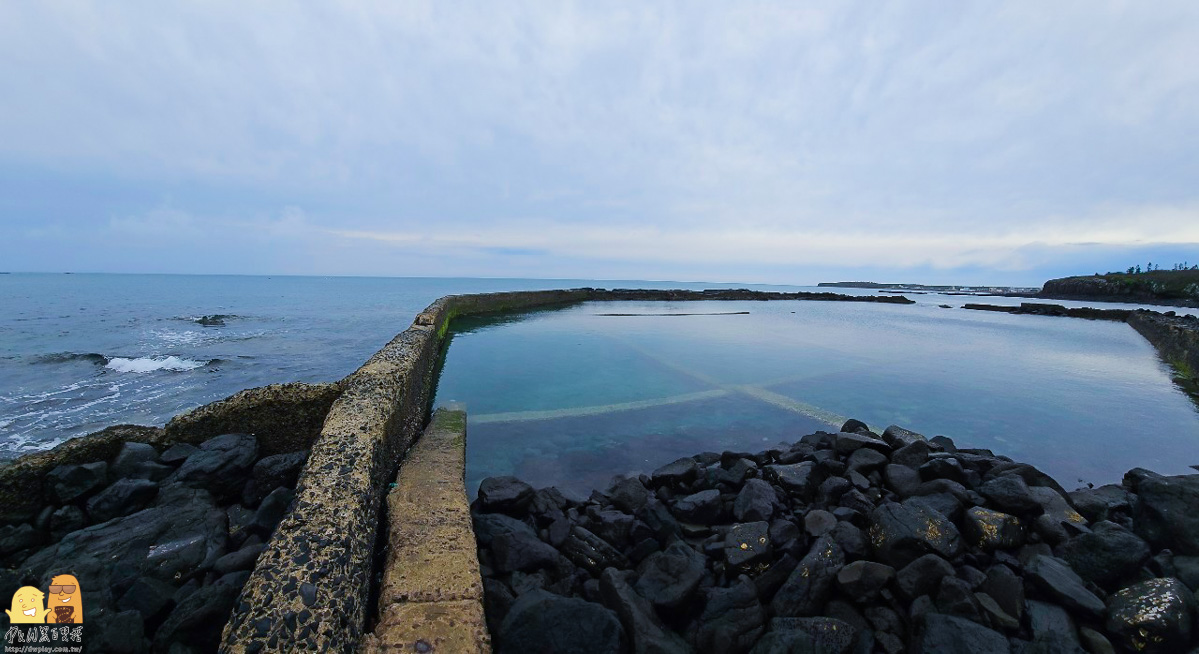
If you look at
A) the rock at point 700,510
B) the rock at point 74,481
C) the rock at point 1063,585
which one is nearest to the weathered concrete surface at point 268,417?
the rock at point 74,481

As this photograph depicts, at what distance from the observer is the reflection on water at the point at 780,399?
564 centimetres

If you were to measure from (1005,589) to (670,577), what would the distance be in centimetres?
190

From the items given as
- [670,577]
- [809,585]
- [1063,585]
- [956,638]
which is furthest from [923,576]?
[670,577]

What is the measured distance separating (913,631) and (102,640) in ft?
13.5

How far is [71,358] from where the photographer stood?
1230 cm

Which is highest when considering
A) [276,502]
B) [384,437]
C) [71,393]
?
[384,437]

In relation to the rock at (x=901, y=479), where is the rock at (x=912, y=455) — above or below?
above

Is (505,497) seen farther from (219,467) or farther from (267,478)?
(219,467)

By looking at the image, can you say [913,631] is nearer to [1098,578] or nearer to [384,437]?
[1098,578]

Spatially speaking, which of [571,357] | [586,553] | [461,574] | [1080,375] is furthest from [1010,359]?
[461,574]

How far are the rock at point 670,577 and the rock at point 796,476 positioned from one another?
1.49 meters

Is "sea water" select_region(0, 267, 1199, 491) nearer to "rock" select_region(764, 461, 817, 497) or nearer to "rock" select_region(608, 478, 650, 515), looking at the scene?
"rock" select_region(608, 478, 650, 515)

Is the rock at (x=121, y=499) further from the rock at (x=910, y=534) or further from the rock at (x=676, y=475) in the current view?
the rock at (x=910, y=534)

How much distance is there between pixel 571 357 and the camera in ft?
38.8
